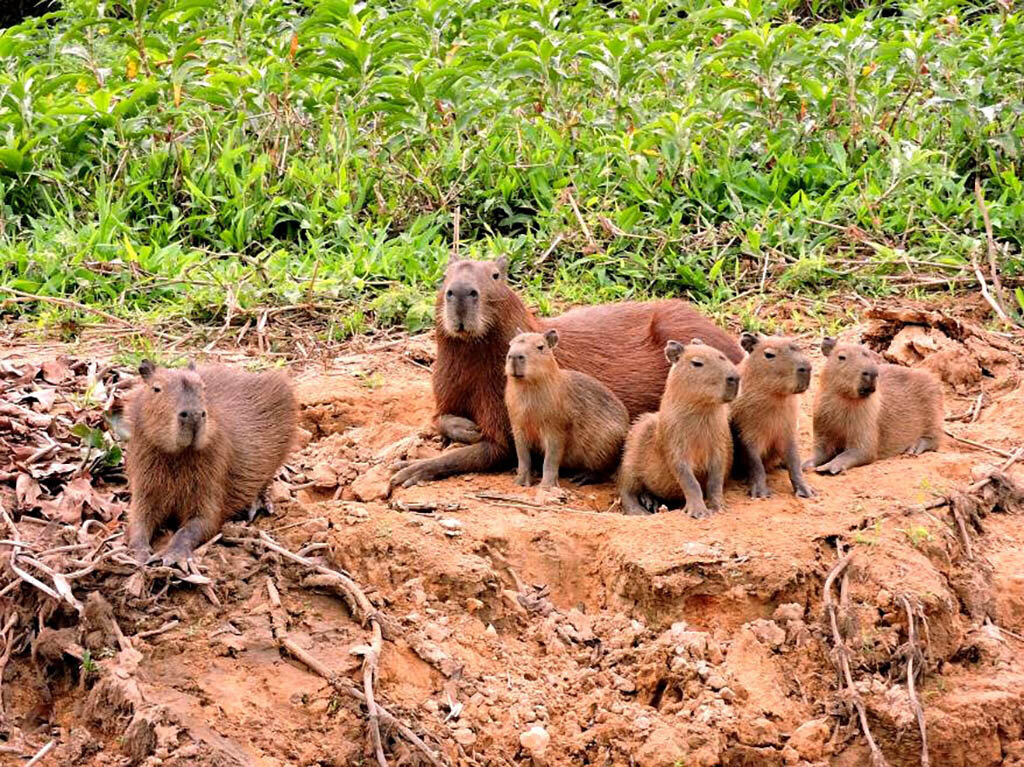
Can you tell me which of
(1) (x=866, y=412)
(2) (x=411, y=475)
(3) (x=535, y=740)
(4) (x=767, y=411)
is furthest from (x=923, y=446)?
(3) (x=535, y=740)

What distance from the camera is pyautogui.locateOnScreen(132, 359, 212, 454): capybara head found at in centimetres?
A: 451

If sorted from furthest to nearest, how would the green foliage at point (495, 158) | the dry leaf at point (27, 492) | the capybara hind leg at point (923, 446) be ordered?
1. the green foliage at point (495, 158)
2. the capybara hind leg at point (923, 446)
3. the dry leaf at point (27, 492)

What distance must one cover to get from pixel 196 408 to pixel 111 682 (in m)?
0.90

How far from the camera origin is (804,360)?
528 cm

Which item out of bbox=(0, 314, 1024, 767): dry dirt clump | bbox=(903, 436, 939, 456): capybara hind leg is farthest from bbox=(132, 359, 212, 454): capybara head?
bbox=(903, 436, 939, 456): capybara hind leg

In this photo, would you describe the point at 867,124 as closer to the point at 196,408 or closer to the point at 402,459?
the point at 402,459

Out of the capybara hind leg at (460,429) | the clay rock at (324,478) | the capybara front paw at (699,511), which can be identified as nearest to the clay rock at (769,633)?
the capybara front paw at (699,511)

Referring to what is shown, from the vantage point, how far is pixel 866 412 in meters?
5.73

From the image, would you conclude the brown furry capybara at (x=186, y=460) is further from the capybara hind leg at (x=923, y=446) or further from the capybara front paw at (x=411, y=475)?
the capybara hind leg at (x=923, y=446)

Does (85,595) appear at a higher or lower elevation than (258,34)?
lower

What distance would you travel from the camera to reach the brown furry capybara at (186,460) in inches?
179

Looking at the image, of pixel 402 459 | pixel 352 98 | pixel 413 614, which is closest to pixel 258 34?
pixel 352 98

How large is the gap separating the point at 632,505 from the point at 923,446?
1324mm

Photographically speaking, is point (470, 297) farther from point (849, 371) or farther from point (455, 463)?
point (849, 371)
